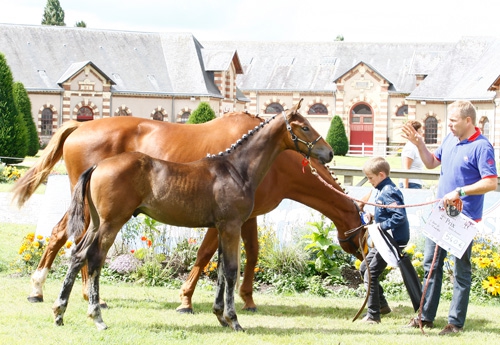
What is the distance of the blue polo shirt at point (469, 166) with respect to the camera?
6.30 meters

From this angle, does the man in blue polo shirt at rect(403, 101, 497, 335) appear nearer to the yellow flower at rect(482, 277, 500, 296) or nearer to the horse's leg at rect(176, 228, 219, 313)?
the yellow flower at rect(482, 277, 500, 296)

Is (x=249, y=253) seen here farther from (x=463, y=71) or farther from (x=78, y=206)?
(x=463, y=71)

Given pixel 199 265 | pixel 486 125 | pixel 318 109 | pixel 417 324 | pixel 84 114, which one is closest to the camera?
pixel 417 324

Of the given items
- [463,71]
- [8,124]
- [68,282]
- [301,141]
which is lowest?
[68,282]

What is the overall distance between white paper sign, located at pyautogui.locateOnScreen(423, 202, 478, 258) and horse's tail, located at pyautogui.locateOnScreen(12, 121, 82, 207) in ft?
13.4

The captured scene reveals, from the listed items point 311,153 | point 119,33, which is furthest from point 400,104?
point 311,153

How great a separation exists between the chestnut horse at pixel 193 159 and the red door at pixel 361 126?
4247 cm

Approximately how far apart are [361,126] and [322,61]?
19.4ft

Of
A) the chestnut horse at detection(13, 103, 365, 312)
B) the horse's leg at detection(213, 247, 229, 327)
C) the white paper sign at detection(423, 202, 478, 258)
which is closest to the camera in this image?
the white paper sign at detection(423, 202, 478, 258)

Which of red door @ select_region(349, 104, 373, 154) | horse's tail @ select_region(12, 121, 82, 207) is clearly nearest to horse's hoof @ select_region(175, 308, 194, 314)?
horse's tail @ select_region(12, 121, 82, 207)

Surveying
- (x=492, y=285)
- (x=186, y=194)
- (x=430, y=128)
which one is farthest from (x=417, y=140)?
(x=430, y=128)

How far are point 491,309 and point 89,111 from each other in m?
39.0

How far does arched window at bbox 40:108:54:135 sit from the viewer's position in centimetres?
4350

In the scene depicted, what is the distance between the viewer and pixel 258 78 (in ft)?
170
